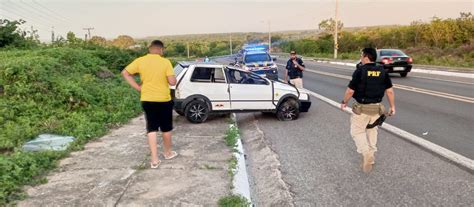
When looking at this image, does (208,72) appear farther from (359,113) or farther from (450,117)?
(450,117)

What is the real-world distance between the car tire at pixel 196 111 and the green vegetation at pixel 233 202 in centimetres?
470

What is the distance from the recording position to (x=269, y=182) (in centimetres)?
543

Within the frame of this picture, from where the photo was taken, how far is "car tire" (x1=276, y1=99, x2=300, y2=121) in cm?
962

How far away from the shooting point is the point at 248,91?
938 centimetres

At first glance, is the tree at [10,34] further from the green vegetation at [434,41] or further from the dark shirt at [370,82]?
the green vegetation at [434,41]

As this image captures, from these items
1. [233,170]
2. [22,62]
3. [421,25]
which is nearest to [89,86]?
[22,62]

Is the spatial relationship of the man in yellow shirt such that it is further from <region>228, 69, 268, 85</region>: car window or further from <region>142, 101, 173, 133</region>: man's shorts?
<region>228, 69, 268, 85</region>: car window

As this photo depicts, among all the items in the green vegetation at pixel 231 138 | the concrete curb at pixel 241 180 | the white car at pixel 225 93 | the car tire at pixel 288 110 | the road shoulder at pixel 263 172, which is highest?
the white car at pixel 225 93

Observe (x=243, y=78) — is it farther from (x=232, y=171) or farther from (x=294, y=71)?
(x=232, y=171)

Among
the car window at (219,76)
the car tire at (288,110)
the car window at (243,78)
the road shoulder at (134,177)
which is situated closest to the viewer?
the road shoulder at (134,177)

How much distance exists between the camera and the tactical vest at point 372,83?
215 inches

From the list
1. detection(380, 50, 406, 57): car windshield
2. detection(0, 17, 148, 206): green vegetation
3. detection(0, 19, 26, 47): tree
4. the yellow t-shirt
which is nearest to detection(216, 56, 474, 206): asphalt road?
the yellow t-shirt

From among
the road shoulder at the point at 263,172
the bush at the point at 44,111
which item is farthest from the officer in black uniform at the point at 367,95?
the bush at the point at 44,111

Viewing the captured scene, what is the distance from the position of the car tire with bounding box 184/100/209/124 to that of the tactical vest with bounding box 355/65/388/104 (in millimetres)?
4371
